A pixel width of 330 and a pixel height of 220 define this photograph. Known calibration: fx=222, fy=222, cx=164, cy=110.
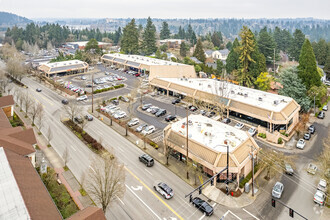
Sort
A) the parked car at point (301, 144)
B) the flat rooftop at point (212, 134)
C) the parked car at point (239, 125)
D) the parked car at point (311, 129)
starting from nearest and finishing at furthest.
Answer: the flat rooftop at point (212, 134)
the parked car at point (301, 144)
the parked car at point (311, 129)
the parked car at point (239, 125)

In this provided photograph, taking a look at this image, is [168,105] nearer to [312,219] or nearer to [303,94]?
[303,94]

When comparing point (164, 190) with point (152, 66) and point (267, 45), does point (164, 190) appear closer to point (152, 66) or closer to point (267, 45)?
point (152, 66)

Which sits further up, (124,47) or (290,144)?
(124,47)

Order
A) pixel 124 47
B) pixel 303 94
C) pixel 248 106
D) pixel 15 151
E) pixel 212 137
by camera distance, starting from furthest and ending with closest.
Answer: pixel 124 47 < pixel 303 94 < pixel 248 106 < pixel 212 137 < pixel 15 151

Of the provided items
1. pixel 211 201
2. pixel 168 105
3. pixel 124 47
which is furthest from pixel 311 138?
pixel 124 47

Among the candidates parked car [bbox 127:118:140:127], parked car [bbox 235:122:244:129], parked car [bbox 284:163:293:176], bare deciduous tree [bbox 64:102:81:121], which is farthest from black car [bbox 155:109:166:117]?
parked car [bbox 284:163:293:176]

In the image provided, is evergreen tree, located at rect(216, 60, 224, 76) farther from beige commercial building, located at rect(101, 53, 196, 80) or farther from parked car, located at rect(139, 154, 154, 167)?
parked car, located at rect(139, 154, 154, 167)

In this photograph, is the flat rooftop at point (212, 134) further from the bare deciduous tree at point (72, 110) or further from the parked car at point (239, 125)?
the bare deciduous tree at point (72, 110)

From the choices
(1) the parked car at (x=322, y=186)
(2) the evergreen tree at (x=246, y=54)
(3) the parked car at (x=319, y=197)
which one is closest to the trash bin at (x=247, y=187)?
(3) the parked car at (x=319, y=197)
